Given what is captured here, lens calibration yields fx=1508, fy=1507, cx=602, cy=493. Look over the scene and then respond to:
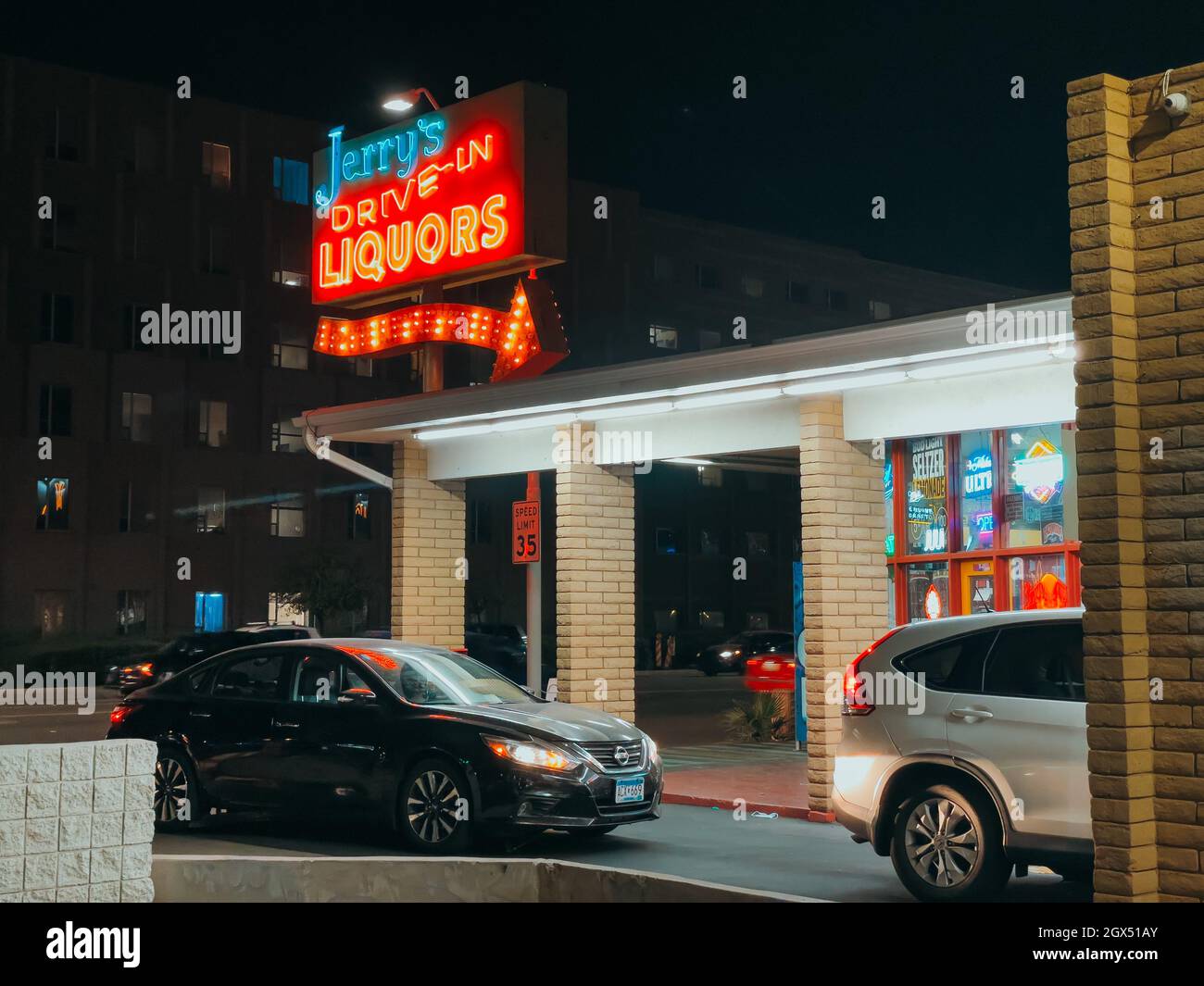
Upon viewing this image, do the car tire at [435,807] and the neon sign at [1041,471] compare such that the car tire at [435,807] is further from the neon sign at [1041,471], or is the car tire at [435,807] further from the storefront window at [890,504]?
the storefront window at [890,504]

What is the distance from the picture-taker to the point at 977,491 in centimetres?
1582

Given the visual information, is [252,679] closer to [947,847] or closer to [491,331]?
[947,847]

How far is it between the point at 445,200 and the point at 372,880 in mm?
13040

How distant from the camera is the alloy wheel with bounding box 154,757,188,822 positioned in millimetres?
12266

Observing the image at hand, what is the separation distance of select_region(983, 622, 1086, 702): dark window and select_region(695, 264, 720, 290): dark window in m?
57.6

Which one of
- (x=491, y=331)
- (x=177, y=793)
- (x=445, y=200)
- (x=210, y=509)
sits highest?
(x=445, y=200)

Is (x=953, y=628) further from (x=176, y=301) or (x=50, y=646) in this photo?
(x=176, y=301)

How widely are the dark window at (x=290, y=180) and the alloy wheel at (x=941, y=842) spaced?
151ft

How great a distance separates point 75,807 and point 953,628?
524 cm

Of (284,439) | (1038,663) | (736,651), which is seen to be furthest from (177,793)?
(284,439)

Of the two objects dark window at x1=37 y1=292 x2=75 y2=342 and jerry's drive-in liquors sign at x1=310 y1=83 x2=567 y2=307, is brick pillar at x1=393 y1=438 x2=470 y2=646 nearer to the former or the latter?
jerry's drive-in liquors sign at x1=310 y1=83 x2=567 y2=307
